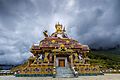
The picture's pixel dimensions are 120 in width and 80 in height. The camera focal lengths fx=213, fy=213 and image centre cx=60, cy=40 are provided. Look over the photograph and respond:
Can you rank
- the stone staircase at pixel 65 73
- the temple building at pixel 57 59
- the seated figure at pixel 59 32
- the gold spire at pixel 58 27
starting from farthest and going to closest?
1. the gold spire at pixel 58 27
2. the seated figure at pixel 59 32
3. the temple building at pixel 57 59
4. the stone staircase at pixel 65 73

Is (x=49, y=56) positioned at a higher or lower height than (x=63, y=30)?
lower

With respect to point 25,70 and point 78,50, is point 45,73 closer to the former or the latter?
point 25,70

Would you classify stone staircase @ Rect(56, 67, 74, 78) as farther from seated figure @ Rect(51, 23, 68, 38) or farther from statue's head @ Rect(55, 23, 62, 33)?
statue's head @ Rect(55, 23, 62, 33)

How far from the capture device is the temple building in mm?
33000

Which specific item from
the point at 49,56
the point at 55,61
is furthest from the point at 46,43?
the point at 55,61

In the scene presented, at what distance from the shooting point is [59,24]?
44.2m

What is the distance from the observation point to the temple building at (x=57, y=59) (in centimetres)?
3300

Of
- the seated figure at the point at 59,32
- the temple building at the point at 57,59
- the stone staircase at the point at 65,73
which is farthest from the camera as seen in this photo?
the seated figure at the point at 59,32

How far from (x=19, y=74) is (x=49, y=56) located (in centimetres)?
712

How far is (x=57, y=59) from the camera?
3703cm

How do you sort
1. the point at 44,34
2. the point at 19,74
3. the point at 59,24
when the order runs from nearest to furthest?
the point at 19,74
the point at 44,34
the point at 59,24

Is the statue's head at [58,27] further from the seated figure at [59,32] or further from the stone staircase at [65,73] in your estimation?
the stone staircase at [65,73]

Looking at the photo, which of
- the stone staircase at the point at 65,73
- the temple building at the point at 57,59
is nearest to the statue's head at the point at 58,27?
the temple building at the point at 57,59

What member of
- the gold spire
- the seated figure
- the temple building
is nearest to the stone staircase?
the temple building
